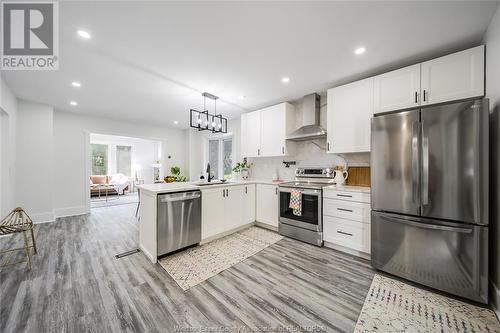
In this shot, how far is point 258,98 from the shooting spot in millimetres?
3672

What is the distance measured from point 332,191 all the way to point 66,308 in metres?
3.23

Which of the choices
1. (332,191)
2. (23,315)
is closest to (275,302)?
(332,191)

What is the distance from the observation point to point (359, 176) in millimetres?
2998

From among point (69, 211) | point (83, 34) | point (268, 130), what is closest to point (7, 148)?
point (69, 211)

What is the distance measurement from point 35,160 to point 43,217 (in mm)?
1270

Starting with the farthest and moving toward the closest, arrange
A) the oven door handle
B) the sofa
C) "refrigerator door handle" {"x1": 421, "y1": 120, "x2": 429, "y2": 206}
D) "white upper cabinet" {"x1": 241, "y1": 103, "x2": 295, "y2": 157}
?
the sofa, "white upper cabinet" {"x1": 241, "y1": 103, "x2": 295, "y2": 157}, the oven door handle, "refrigerator door handle" {"x1": 421, "y1": 120, "x2": 429, "y2": 206}

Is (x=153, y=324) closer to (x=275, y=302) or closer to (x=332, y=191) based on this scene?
(x=275, y=302)

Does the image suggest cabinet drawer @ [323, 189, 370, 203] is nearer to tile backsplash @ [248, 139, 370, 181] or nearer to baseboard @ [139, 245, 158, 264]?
tile backsplash @ [248, 139, 370, 181]

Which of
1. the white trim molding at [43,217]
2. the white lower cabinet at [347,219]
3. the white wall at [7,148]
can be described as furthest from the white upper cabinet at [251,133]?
the white trim molding at [43,217]

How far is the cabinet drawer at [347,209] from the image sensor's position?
2471mm

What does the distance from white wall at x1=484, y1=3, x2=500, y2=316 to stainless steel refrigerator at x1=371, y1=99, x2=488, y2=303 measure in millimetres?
111

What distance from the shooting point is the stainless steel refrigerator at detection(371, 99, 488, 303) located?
1680 mm

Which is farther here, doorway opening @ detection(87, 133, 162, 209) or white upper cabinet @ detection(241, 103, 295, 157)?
doorway opening @ detection(87, 133, 162, 209)

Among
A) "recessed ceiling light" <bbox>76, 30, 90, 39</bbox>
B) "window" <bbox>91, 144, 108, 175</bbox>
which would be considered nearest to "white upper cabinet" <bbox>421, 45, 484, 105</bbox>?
"recessed ceiling light" <bbox>76, 30, 90, 39</bbox>
